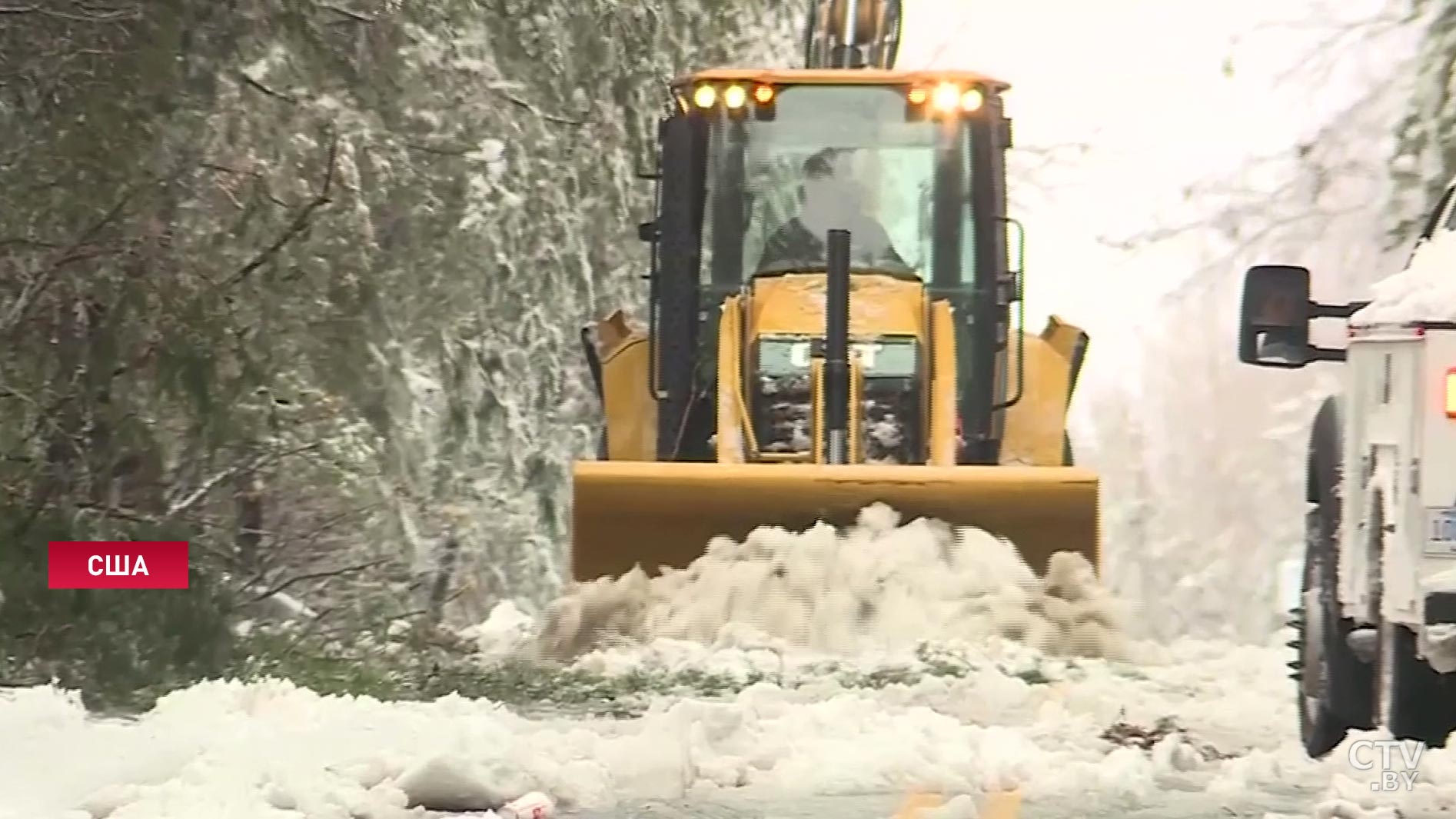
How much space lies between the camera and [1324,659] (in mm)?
4652

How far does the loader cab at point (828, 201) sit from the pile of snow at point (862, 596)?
3.63 feet

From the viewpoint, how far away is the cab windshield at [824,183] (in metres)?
7.19

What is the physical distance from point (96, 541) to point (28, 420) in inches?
14.7

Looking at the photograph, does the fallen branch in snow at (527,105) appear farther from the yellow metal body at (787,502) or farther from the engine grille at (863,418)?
the yellow metal body at (787,502)

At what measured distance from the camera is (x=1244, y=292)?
4.38 metres

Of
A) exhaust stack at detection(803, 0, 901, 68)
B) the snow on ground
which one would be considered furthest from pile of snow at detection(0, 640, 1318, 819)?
exhaust stack at detection(803, 0, 901, 68)

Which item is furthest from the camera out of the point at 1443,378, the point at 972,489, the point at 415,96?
the point at 415,96

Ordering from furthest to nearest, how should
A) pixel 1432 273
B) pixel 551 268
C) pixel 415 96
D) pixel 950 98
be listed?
pixel 551 268
pixel 415 96
pixel 950 98
pixel 1432 273

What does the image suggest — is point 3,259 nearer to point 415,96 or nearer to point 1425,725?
point 415,96

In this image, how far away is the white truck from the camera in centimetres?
362

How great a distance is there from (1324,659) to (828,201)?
3012mm

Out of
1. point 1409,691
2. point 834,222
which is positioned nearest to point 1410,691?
point 1409,691

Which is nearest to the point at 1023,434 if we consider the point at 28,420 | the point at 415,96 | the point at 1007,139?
the point at 1007,139

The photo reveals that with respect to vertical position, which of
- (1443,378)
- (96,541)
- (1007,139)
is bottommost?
(96,541)
